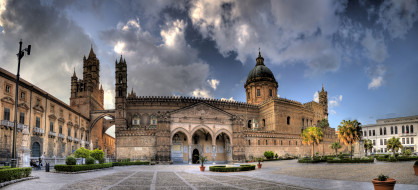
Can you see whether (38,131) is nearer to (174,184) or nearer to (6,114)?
(6,114)

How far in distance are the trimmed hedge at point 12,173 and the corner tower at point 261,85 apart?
6043 centimetres

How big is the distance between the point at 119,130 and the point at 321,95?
5834 cm

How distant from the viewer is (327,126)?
75.6 metres

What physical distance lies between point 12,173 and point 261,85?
206 feet

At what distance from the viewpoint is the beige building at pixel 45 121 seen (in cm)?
3241

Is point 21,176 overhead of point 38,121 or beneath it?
beneath

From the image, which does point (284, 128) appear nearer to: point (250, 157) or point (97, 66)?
point (250, 157)

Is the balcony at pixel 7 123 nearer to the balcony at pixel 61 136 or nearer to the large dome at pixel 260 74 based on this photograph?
the balcony at pixel 61 136

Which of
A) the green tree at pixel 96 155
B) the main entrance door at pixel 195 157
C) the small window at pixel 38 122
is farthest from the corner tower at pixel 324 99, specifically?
the small window at pixel 38 122

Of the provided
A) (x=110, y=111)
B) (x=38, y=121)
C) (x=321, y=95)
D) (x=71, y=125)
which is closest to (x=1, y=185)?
(x=38, y=121)

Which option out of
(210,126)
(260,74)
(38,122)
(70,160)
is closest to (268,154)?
(210,126)

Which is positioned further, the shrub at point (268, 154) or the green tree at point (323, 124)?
the green tree at point (323, 124)

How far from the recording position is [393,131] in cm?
8694

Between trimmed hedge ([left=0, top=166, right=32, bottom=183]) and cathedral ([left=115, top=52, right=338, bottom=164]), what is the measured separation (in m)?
28.2
